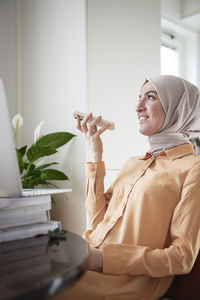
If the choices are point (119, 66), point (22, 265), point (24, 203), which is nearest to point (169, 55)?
point (119, 66)

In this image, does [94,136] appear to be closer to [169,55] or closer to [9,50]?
[9,50]

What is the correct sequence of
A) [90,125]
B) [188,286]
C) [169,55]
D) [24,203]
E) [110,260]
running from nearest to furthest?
[24,203] < [110,260] < [188,286] < [90,125] < [169,55]

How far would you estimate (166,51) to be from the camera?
2.74 m

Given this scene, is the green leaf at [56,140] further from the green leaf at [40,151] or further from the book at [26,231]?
the book at [26,231]

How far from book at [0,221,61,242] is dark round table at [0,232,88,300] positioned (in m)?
0.02

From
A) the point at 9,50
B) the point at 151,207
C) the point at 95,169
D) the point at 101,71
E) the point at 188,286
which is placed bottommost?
the point at 188,286

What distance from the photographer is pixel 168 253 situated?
96cm

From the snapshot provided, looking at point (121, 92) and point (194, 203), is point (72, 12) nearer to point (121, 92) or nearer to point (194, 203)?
point (121, 92)

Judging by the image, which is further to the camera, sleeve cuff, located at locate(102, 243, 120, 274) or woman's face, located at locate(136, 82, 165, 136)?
woman's face, located at locate(136, 82, 165, 136)

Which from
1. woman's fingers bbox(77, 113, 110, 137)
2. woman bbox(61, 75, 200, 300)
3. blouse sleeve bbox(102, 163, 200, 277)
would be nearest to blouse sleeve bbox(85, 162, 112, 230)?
woman bbox(61, 75, 200, 300)

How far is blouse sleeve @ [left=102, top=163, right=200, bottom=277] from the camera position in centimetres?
94

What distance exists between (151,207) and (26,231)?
53 cm

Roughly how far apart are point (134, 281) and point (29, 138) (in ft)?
5.26

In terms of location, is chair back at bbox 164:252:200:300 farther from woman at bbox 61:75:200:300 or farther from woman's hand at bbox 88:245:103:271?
woman's hand at bbox 88:245:103:271
